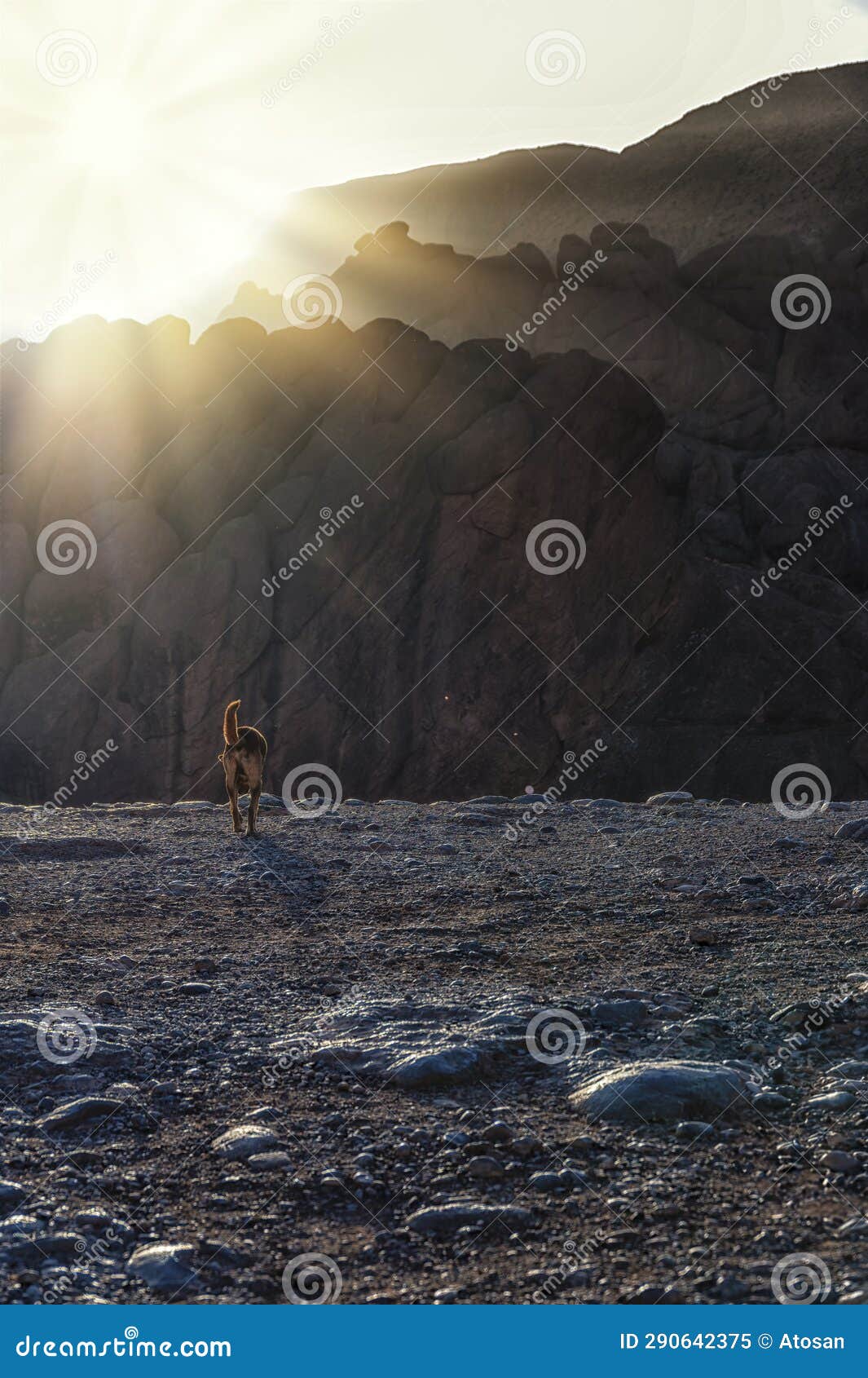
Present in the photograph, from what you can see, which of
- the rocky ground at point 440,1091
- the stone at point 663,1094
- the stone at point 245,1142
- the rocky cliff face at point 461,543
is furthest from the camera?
the rocky cliff face at point 461,543

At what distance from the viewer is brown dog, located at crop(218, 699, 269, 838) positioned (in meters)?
14.8

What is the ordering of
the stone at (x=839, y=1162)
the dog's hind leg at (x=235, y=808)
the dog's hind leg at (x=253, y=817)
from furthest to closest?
the dog's hind leg at (x=235, y=808)
the dog's hind leg at (x=253, y=817)
the stone at (x=839, y=1162)

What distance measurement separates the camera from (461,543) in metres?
42.1

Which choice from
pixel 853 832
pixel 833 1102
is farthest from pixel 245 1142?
pixel 853 832

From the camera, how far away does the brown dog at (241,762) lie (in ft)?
48.4

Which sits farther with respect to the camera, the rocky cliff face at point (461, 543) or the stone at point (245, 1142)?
the rocky cliff face at point (461, 543)

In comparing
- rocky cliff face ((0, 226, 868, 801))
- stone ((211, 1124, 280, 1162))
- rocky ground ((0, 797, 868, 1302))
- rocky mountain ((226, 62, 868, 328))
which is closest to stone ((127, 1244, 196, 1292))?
rocky ground ((0, 797, 868, 1302))

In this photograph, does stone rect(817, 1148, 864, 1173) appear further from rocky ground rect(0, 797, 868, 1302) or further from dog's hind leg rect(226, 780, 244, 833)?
dog's hind leg rect(226, 780, 244, 833)

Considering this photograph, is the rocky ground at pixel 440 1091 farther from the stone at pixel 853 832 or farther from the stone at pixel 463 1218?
the stone at pixel 853 832

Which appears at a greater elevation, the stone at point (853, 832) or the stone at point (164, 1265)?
the stone at point (853, 832)

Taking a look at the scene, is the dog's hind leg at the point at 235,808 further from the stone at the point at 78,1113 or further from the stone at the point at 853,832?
the stone at the point at 78,1113

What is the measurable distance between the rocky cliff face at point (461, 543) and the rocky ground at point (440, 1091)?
2712 centimetres

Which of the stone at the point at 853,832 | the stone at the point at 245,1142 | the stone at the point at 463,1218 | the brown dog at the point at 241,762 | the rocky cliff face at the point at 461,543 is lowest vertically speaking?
the stone at the point at 463,1218

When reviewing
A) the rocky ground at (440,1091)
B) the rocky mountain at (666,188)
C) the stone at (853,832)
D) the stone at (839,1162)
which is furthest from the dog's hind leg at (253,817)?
the rocky mountain at (666,188)
